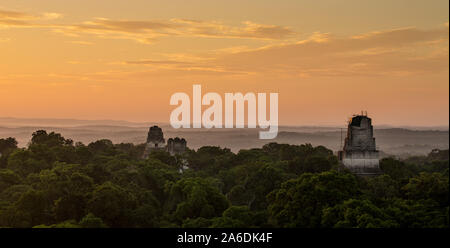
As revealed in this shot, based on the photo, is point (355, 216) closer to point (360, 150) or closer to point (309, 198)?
point (309, 198)

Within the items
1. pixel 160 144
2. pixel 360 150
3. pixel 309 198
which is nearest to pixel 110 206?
pixel 309 198

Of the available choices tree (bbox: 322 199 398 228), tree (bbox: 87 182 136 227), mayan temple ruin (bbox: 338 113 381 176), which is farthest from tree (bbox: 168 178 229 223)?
mayan temple ruin (bbox: 338 113 381 176)

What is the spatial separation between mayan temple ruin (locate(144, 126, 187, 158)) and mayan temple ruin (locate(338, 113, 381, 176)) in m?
53.3

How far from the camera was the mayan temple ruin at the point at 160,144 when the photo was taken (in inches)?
5084

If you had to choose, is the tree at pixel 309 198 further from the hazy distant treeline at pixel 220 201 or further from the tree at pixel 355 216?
the tree at pixel 355 216

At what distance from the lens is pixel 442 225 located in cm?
4759

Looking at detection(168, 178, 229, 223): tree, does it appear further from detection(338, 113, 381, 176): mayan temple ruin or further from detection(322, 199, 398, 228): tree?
detection(338, 113, 381, 176): mayan temple ruin

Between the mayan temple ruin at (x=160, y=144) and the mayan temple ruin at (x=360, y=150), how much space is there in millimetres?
53339

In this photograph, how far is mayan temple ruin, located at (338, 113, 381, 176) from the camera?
78.6 m

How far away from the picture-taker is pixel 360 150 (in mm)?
78750

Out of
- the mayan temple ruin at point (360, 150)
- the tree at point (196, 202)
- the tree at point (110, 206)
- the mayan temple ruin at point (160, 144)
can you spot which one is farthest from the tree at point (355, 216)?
the mayan temple ruin at point (160, 144)

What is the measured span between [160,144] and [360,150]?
6170 cm
